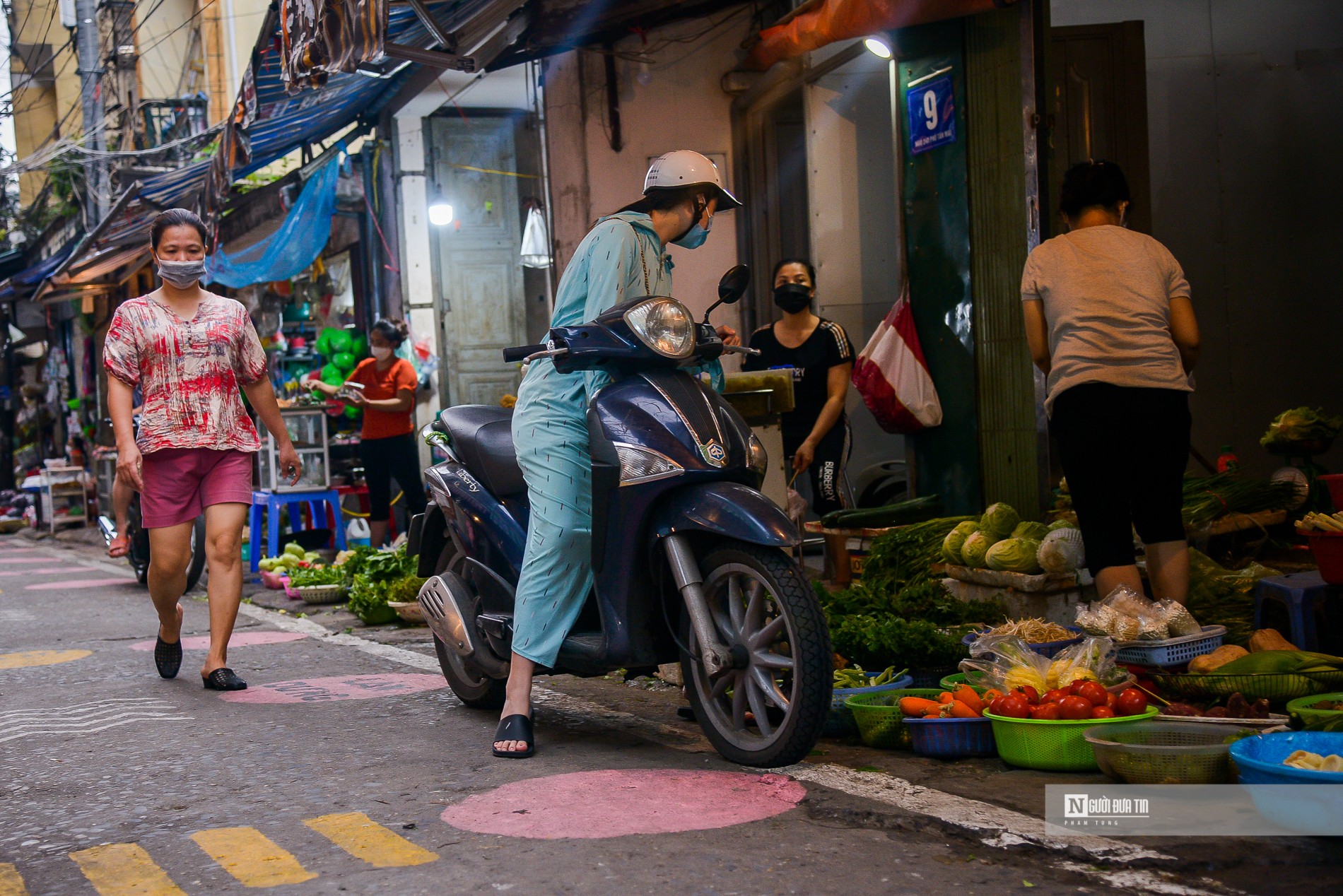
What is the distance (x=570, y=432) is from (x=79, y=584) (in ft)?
26.9

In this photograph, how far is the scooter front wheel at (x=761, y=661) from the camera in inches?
137

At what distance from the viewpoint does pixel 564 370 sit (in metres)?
3.90

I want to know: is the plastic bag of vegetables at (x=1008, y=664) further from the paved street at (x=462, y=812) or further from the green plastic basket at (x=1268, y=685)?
the green plastic basket at (x=1268, y=685)

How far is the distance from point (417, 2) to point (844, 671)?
5459mm

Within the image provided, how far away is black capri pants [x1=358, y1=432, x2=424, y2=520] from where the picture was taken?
10.1 meters

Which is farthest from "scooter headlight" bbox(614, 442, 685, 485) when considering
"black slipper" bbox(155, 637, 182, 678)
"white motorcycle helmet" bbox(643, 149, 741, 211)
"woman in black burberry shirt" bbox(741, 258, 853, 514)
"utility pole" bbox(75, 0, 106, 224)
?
"utility pole" bbox(75, 0, 106, 224)

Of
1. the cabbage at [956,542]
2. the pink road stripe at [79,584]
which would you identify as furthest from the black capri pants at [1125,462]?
the pink road stripe at [79,584]

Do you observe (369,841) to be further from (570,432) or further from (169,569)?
(169,569)

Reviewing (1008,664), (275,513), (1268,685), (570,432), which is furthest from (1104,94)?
(275,513)

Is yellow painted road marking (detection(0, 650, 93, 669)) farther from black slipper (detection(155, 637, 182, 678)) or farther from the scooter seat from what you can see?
the scooter seat

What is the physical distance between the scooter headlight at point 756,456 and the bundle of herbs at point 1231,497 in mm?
2871

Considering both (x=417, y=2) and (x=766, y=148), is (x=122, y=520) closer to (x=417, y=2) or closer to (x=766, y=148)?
(x=417, y=2)

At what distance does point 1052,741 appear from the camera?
355 cm

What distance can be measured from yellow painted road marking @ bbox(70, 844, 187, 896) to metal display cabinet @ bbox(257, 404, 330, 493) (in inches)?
283
